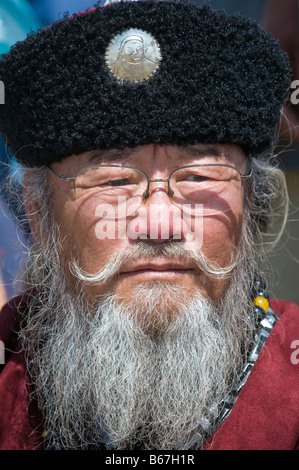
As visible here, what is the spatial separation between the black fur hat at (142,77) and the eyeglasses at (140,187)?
9 cm

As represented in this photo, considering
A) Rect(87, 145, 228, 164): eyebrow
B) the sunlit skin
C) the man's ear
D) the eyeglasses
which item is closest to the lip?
the sunlit skin

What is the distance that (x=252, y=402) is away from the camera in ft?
5.65

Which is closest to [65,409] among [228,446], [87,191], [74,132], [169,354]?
[169,354]

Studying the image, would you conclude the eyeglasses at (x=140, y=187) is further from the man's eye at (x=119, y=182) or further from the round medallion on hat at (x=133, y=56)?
the round medallion on hat at (x=133, y=56)

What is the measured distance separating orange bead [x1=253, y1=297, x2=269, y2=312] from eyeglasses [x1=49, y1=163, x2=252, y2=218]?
1.40ft

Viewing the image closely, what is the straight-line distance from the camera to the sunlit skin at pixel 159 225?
1.74 m

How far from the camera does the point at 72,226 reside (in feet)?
6.14

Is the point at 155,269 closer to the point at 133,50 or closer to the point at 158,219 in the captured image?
the point at 158,219

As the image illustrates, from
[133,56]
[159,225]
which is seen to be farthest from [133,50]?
[159,225]

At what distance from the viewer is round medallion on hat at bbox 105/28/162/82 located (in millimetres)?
1686

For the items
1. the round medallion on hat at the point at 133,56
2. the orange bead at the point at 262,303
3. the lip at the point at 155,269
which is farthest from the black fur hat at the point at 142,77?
the orange bead at the point at 262,303

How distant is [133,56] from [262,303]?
99cm

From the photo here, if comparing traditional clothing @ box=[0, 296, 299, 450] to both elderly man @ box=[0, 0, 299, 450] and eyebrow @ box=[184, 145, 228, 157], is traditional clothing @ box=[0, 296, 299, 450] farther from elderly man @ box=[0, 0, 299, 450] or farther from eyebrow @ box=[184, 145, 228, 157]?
eyebrow @ box=[184, 145, 228, 157]

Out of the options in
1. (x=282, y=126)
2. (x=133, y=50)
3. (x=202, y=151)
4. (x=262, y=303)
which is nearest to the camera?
(x=133, y=50)
